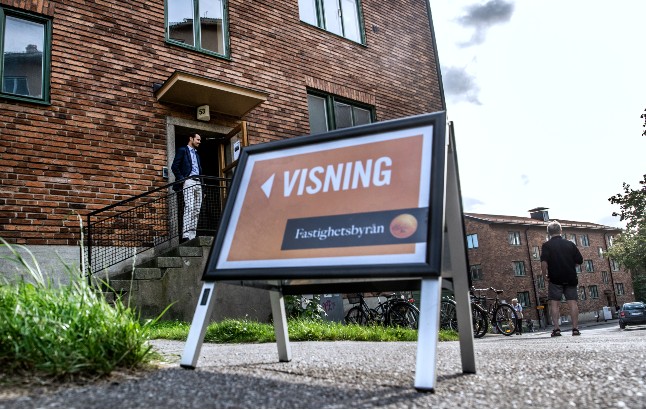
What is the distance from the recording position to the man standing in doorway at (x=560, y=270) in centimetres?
713

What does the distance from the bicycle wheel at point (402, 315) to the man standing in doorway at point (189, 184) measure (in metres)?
3.93

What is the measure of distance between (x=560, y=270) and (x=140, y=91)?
749 cm

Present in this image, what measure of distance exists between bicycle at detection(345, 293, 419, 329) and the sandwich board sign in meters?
6.35

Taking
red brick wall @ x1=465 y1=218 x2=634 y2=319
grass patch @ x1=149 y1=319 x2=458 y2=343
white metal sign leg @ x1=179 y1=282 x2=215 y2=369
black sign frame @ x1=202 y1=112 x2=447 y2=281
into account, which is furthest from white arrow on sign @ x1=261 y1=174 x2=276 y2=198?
red brick wall @ x1=465 y1=218 x2=634 y2=319

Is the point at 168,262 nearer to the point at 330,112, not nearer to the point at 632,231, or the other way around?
the point at 330,112

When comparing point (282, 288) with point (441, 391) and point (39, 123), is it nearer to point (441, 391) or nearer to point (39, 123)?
point (441, 391)

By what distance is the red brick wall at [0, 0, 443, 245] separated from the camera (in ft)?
24.5

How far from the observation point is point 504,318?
1205cm

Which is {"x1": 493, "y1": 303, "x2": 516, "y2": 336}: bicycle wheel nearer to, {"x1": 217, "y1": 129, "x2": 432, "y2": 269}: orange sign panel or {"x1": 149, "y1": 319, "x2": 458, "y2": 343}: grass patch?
{"x1": 149, "y1": 319, "x2": 458, "y2": 343}: grass patch

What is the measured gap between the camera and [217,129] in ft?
32.7

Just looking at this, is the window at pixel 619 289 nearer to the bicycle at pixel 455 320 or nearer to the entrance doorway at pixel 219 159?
the bicycle at pixel 455 320

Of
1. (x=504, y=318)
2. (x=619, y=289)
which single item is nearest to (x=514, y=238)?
(x=619, y=289)

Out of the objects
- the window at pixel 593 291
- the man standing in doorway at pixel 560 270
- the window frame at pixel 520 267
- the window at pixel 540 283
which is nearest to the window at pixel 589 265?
the window at pixel 593 291

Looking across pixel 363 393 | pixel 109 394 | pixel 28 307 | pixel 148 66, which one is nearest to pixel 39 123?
pixel 148 66
